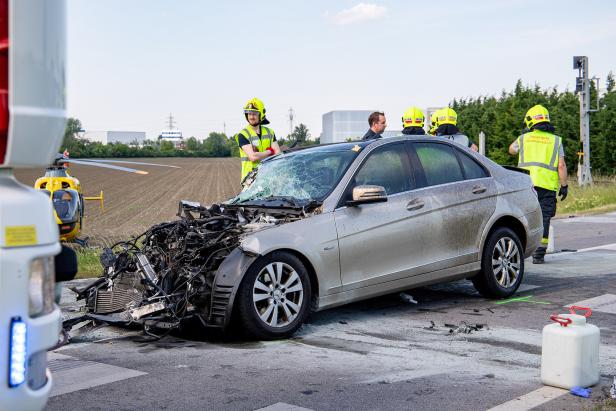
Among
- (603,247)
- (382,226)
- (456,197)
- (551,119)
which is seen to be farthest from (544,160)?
(551,119)

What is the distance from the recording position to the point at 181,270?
6277 millimetres

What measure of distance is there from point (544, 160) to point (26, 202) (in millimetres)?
8923

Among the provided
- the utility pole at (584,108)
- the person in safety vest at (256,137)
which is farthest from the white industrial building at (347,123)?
the person in safety vest at (256,137)

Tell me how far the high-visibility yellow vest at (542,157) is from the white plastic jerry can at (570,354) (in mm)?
5728

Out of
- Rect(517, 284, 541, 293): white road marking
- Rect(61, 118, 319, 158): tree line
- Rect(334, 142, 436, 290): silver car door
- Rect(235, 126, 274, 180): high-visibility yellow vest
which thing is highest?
Rect(61, 118, 319, 158): tree line

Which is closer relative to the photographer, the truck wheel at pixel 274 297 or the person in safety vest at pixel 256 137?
the truck wheel at pixel 274 297

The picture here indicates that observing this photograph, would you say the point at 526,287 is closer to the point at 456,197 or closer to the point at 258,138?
the point at 456,197

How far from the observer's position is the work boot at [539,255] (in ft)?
34.2

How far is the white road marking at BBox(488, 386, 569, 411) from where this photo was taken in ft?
15.0

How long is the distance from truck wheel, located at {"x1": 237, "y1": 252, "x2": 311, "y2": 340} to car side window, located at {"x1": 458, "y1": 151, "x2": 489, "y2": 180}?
2.48 meters

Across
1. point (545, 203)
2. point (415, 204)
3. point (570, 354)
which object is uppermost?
point (415, 204)

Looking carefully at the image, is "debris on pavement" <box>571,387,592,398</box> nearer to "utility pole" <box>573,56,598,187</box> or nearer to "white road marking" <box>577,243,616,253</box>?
"white road marking" <box>577,243,616,253</box>

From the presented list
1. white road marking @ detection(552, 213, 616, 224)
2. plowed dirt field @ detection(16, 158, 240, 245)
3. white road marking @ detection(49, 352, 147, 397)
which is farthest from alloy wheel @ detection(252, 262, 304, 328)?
white road marking @ detection(552, 213, 616, 224)

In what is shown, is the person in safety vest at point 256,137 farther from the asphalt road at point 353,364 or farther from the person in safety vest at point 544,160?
the person in safety vest at point 544,160
